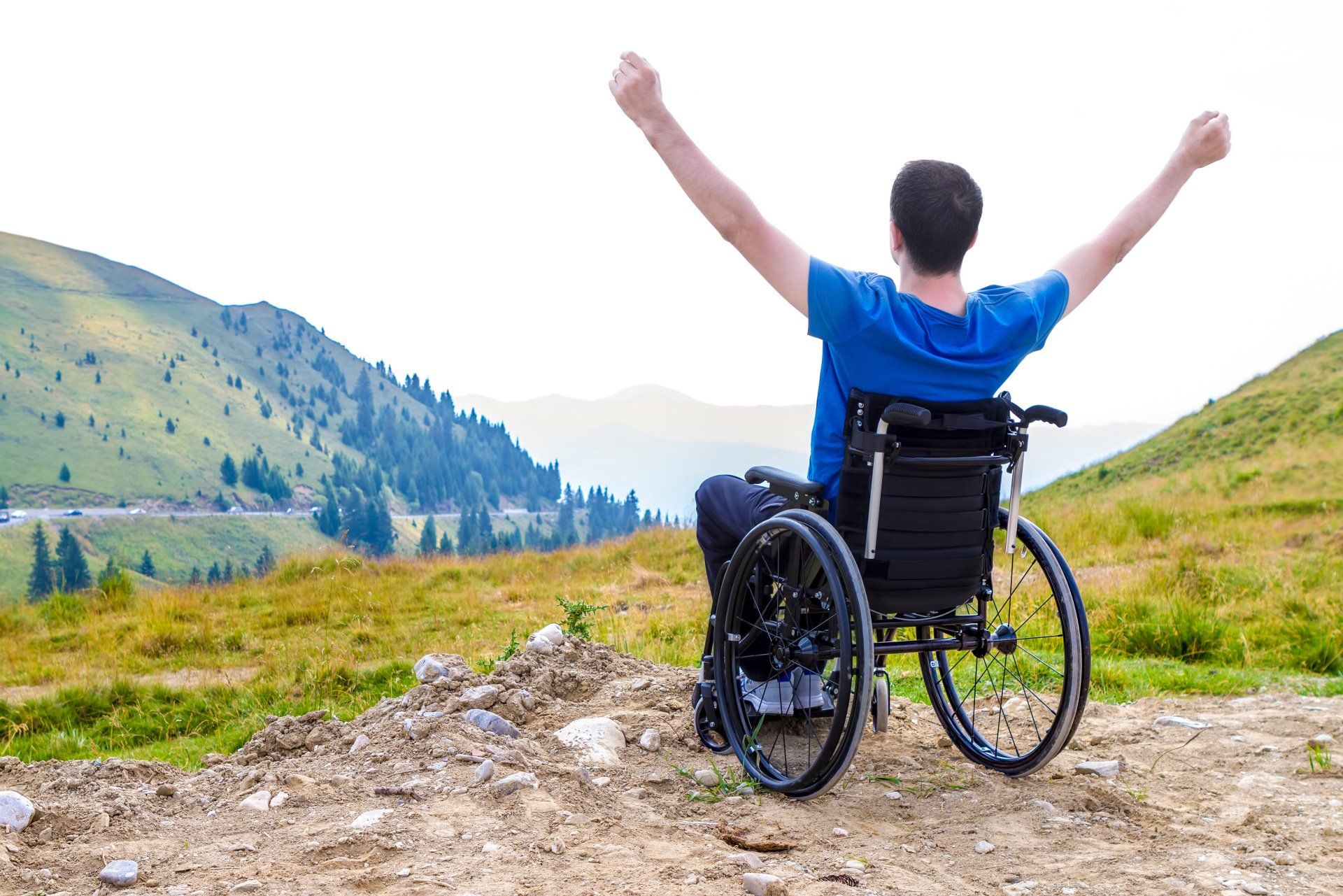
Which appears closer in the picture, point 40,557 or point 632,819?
point 632,819

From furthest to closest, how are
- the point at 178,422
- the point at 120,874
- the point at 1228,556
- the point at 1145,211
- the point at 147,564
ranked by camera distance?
the point at 178,422, the point at 147,564, the point at 1228,556, the point at 1145,211, the point at 120,874

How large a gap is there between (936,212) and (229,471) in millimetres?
151436

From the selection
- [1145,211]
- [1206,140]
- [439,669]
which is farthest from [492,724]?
[1206,140]

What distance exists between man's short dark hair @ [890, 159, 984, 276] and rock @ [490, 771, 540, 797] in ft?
6.67

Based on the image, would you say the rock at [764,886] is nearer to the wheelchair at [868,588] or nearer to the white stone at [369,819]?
the wheelchair at [868,588]

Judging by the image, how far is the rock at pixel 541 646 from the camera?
462 cm

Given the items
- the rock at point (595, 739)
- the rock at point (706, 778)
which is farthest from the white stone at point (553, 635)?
the rock at point (706, 778)

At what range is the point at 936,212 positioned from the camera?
3.00m

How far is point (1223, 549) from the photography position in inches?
412

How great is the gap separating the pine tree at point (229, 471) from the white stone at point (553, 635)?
147125 millimetres

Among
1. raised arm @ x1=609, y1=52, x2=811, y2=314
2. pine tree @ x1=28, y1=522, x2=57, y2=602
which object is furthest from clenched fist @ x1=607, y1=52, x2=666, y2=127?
pine tree @ x1=28, y1=522, x2=57, y2=602

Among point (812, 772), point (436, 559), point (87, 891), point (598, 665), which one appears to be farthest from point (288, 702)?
point (436, 559)

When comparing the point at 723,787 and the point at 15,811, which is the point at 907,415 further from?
the point at 15,811

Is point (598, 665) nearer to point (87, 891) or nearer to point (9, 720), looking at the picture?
point (87, 891)
